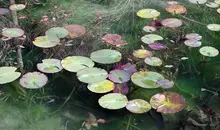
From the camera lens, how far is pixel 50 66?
2.02 meters

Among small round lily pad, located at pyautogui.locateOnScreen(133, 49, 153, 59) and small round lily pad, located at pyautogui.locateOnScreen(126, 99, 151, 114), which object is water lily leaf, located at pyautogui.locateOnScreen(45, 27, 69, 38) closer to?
small round lily pad, located at pyautogui.locateOnScreen(133, 49, 153, 59)

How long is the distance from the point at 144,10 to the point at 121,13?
0.16 metres

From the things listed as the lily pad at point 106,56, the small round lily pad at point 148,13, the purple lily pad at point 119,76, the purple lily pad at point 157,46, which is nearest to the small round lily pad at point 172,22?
the small round lily pad at point 148,13

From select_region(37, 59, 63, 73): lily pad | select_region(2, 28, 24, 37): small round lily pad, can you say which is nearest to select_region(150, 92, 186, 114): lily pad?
select_region(37, 59, 63, 73): lily pad

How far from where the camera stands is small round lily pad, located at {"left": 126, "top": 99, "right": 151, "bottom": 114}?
179 centimetres

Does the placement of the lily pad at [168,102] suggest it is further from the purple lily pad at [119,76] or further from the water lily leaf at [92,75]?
the water lily leaf at [92,75]

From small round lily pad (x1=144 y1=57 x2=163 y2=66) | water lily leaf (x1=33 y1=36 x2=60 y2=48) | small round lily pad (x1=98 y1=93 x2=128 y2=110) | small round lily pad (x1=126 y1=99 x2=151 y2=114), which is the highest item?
water lily leaf (x1=33 y1=36 x2=60 y2=48)

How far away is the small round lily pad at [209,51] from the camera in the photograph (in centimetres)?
216

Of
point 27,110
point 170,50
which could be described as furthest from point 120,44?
point 27,110

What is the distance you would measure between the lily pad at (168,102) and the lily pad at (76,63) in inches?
16.0

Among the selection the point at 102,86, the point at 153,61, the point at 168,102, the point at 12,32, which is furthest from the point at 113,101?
the point at 12,32

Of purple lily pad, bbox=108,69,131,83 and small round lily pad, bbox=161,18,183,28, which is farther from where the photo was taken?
small round lily pad, bbox=161,18,183,28

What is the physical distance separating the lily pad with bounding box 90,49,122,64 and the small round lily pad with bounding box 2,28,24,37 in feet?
1.58

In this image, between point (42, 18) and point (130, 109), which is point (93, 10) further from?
point (130, 109)
